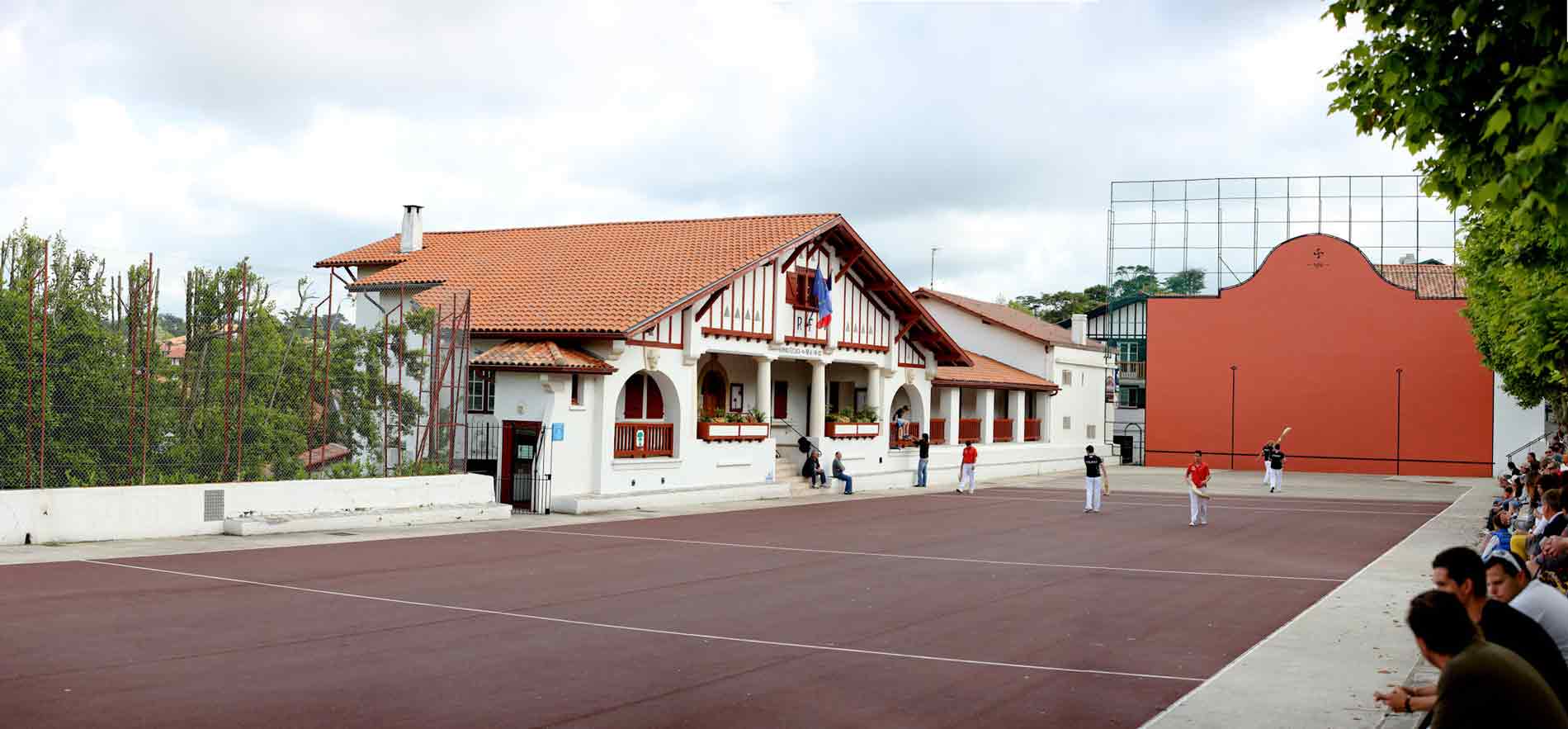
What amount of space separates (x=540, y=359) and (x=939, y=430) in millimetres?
20366

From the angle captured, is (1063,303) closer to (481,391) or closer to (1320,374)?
(1320,374)

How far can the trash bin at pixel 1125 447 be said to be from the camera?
55.6 m

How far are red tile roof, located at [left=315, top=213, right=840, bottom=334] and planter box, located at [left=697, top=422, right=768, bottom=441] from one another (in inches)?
137

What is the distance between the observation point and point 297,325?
67.9ft

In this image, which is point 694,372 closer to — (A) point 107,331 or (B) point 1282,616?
(A) point 107,331

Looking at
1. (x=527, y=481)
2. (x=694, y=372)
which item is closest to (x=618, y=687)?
(x=527, y=481)

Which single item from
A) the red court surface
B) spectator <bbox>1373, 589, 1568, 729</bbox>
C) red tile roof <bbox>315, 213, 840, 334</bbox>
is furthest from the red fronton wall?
spectator <bbox>1373, 589, 1568, 729</bbox>

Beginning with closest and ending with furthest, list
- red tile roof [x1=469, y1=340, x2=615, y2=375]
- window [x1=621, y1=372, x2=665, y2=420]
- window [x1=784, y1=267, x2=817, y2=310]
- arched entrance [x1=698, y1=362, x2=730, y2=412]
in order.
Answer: red tile roof [x1=469, y1=340, x2=615, y2=375] < window [x1=621, y1=372, x2=665, y2=420] < window [x1=784, y1=267, x2=817, y2=310] < arched entrance [x1=698, y1=362, x2=730, y2=412]

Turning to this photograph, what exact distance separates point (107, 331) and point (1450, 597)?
57.7 feet

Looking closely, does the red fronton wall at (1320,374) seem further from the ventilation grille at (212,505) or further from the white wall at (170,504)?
the ventilation grille at (212,505)

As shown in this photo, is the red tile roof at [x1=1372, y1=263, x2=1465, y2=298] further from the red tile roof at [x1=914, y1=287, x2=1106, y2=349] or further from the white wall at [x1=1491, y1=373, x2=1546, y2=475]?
the red tile roof at [x1=914, y1=287, x2=1106, y2=349]

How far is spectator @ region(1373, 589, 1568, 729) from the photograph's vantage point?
14.4ft

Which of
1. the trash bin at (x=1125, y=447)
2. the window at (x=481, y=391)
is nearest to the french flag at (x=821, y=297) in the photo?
the window at (x=481, y=391)

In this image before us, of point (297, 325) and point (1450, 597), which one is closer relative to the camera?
point (1450, 597)
